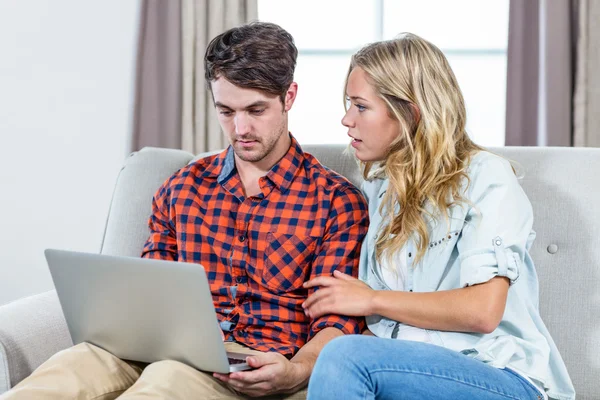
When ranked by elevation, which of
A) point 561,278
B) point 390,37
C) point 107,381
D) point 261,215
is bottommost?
point 107,381

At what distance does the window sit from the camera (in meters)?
3.21

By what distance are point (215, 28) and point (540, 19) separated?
50.8 inches

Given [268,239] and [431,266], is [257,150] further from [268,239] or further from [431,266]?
[431,266]

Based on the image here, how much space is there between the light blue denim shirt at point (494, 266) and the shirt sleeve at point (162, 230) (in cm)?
55

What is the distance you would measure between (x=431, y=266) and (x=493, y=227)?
0.15 metres

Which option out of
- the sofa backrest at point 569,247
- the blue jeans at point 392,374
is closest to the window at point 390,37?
the sofa backrest at point 569,247

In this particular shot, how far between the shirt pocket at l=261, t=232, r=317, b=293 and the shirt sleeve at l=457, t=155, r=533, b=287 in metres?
0.36

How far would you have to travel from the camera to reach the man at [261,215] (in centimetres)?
159

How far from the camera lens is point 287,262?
1.60 metres

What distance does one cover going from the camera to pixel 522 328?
1.35 metres

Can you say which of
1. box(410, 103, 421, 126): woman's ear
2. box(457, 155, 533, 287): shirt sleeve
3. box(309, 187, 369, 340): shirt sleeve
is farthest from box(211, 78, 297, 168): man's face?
box(457, 155, 533, 287): shirt sleeve

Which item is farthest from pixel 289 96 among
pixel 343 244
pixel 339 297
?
pixel 339 297

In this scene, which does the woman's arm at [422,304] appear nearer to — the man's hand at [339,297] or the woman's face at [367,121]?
the man's hand at [339,297]

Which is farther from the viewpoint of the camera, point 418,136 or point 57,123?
point 57,123
